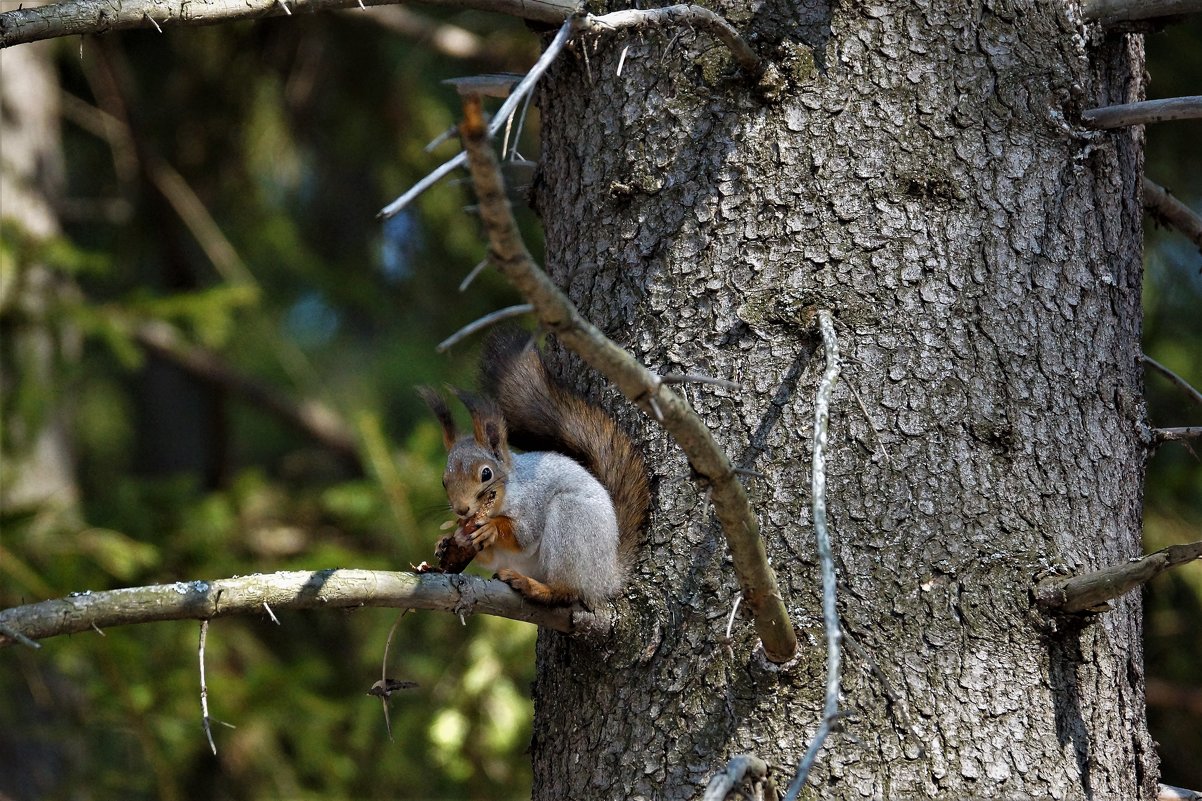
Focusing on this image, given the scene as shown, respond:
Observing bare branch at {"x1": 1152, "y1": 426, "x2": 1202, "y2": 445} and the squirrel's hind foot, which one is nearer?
the squirrel's hind foot

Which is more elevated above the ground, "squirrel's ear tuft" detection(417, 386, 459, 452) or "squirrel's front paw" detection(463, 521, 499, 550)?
"squirrel's ear tuft" detection(417, 386, 459, 452)

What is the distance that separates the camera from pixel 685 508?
1.58m

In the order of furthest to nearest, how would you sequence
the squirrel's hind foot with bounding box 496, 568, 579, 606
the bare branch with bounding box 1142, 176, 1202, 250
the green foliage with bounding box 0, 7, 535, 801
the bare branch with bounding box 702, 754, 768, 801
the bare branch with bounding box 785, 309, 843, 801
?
the green foliage with bounding box 0, 7, 535, 801, the bare branch with bounding box 1142, 176, 1202, 250, the squirrel's hind foot with bounding box 496, 568, 579, 606, the bare branch with bounding box 702, 754, 768, 801, the bare branch with bounding box 785, 309, 843, 801

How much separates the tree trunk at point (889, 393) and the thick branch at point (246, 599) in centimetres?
27

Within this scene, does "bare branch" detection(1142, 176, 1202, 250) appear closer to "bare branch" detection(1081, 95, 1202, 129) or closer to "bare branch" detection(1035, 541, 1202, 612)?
"bare branch" detection(1081, 95, 1202, 129)

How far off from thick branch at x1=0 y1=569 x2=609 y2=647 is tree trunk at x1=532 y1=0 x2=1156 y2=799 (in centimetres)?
27

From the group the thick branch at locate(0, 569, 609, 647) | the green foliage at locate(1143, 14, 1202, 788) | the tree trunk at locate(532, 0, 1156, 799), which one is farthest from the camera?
the green foliage at locate(1143, 14, 1202, 788)

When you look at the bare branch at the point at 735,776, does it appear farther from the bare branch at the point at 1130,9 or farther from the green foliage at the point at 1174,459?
the green foliage at the point at 1174,459

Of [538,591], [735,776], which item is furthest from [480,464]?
[735,776]

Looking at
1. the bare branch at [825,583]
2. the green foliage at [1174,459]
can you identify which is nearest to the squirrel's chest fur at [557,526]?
the bare branch at [825,583]

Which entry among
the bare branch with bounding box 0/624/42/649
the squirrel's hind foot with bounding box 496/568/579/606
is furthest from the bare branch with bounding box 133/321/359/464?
the bare branch with bounding box 0/624/42/649

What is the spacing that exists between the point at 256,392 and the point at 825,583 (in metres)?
3.85

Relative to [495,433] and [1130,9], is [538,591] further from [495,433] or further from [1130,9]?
[1130,9]

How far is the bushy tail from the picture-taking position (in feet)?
5.36
